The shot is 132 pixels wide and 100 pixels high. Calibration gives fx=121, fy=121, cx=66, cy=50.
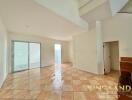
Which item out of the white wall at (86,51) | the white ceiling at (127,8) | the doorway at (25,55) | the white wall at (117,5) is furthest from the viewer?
the doorway at (25,55)

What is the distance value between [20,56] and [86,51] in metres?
4.26

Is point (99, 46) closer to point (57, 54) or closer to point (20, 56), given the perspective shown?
point (20, 56)

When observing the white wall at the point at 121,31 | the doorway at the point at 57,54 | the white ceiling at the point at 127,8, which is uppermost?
the white ceiling at the point at 127,8

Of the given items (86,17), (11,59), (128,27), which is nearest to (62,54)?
(11,59)

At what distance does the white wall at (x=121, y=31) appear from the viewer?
5016mm

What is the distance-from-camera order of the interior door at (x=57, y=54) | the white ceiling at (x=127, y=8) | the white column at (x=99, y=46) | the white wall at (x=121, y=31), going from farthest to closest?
the interior door at (x=57, y=54)
the white column at (x=99, y=46)
the white wall at (x=121, y=31)
the white ceiling at (x=127, y=8)

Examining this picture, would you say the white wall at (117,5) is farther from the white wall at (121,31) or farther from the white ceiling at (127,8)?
the white wall at (121,31)

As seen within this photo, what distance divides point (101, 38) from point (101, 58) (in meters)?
A: 1.08

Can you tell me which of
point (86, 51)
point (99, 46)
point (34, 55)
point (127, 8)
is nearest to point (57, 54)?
point (34, 55)

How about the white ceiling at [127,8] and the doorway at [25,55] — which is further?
the doorway at [25,55]

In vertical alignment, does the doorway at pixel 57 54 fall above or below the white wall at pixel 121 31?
below

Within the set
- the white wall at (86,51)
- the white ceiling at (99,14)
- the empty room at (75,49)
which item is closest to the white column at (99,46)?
the empty room at (75,49)

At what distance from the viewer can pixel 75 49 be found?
8945mm

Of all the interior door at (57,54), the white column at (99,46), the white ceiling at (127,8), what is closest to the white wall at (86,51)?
the white column at (99,46)
